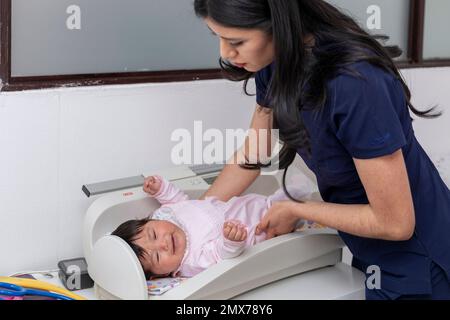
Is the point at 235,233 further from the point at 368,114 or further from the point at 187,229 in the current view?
the point at 368,114

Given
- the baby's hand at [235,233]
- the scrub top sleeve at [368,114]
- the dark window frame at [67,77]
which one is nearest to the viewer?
the scrub top sleeve at [368,114]

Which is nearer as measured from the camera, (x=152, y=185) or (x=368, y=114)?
(x=368, y=114)

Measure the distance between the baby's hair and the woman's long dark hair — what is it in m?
0.41

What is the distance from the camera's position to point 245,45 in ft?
4.27

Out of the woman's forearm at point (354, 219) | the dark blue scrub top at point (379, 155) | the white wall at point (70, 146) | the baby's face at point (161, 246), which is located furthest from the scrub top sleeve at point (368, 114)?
the white wall at point (70, 146)

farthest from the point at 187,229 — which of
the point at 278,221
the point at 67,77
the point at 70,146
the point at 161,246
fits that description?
the point at 67,77

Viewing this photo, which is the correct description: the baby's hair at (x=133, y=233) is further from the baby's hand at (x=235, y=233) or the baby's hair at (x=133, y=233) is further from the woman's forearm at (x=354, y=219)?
the woman's forearm at (x=354, y=219)

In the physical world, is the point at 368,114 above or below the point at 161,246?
above

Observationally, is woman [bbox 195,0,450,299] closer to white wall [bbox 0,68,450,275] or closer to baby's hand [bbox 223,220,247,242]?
baby's hand [bbox 223,220,247,242]

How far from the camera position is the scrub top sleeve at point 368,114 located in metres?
1.25

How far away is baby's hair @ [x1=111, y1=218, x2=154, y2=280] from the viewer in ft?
5.13

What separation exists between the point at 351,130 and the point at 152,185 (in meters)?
0.59

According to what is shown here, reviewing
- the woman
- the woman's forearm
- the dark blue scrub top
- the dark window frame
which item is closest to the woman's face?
the woman
